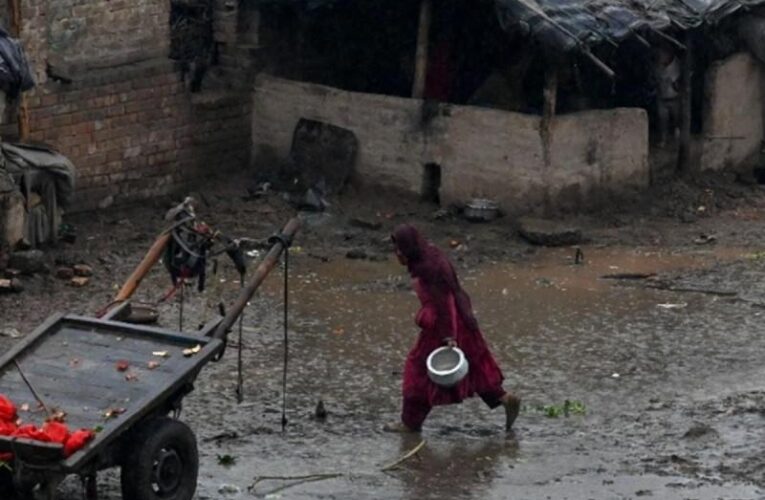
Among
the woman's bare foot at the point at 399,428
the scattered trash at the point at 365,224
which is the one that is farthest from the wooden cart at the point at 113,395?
the scattered trash at the point at 365,224

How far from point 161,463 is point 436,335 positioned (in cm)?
235

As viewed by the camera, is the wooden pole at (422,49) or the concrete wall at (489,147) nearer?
the concrete wall at (489,147)

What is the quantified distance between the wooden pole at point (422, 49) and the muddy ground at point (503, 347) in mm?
1039

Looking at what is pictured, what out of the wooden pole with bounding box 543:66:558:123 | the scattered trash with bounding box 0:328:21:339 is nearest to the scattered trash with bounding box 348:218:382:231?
the wooden pole with bounding box 543:66:558:123

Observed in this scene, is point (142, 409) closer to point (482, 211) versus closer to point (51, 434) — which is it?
point (51, 434)

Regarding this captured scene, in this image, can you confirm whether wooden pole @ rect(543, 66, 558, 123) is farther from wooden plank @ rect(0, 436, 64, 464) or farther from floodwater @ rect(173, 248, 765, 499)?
wooden plank @ rect(0, 436, 64, 464)

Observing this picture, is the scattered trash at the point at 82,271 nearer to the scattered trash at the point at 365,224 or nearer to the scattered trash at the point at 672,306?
the scattered trash at the point at 365,224

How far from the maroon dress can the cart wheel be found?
193 cm

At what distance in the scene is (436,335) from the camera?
1067 centimetres

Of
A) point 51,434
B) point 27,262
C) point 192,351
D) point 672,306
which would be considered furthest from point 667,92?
point 51,434

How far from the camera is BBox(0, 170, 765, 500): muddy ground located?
32.8 ft

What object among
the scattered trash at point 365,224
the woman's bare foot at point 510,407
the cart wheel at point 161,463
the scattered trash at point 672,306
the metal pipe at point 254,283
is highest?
the metal pipe at point 254,283

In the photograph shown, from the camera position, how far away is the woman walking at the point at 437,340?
10609 mm

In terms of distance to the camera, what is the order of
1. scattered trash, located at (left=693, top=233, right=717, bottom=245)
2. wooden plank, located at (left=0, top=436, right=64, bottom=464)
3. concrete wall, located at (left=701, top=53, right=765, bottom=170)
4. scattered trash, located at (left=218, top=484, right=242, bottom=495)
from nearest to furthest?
wooden plank, located at (left=0, top=436, right=64, bottom=464)
scattered trash, located at (left=218, top=484, right=242, bottom=495)
scattered trash, located at (left=693, top=233, right=717, bottom=245)
concrete wall, located at (left=701, top=53, right=765, bottom=170)
